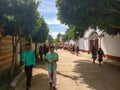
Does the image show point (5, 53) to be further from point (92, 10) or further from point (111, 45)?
point (111, 45)

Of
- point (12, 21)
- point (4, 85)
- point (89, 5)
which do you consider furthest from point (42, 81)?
point (89, 5)

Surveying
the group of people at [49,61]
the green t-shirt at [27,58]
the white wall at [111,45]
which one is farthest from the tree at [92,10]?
the white wall at [111,45]

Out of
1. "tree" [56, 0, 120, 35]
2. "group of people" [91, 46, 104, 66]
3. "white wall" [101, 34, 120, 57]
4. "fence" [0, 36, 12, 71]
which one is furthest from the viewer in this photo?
"white wall" [101, 34, 120, 57]

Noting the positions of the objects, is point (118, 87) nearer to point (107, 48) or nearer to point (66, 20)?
point (66, 20)

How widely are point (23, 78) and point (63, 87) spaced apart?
3065 mm

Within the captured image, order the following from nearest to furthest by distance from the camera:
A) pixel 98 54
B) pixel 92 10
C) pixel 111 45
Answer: pixel 92 10 → pixel 98 54 → pixel 111 45

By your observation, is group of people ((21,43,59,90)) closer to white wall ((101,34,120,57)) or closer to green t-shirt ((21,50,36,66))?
green t-shirt ((21,50,36,66))

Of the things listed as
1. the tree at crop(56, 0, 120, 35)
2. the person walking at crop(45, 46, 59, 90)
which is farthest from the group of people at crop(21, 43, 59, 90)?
the tree at crop(56, 0, 120, 35)

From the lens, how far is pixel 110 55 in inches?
1194

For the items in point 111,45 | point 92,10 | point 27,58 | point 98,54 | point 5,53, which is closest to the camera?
point 27,58

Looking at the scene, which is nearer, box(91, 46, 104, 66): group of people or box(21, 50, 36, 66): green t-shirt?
box(21, 50, 36, 66): green t-shirt

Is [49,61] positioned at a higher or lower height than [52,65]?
higher

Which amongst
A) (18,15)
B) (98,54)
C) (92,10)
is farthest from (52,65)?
(98,54)

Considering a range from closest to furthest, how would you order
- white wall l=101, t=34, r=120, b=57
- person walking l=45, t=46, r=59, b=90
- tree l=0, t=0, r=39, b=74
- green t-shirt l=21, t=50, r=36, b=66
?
1. person walking l=45, t=46, r=59, b=90
2. green t-shirt l=21, t=50, r=36, b=66
3. tree l=0, t=0, r=39, b=74
4. white wall l=101, t=34, r=120, b=57
